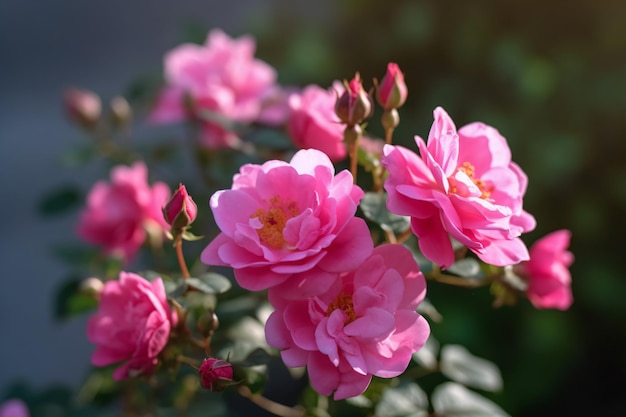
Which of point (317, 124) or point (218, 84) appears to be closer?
point (317, 124)

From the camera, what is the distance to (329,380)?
576mm

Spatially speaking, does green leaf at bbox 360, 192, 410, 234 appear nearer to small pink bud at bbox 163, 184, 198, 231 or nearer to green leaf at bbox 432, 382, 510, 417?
small pink bud at bbox 163, 184, 198, 231

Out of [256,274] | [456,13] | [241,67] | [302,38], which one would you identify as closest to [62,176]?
[302,38]

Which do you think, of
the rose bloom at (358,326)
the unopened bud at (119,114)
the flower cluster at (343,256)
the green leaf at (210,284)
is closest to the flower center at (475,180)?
the flower cluster at (343,256)

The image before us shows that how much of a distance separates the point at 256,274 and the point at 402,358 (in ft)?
0.43

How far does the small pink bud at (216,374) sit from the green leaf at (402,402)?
232mm

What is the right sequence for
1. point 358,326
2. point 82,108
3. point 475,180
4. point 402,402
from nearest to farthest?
point 358,326 → point 475,180 → point 402,402 → point 82,108

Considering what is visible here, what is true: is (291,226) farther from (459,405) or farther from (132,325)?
(459,405)

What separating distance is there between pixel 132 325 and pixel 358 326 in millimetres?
213

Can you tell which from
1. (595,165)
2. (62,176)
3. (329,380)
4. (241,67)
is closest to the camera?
(329,380)

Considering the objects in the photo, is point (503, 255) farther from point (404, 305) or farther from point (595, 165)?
point (595, 165)

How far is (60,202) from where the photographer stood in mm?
1199

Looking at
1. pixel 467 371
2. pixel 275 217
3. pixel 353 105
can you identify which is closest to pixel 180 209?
pixel 275 217

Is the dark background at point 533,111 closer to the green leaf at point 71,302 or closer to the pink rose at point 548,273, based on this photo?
the green leaf at point 71,302
